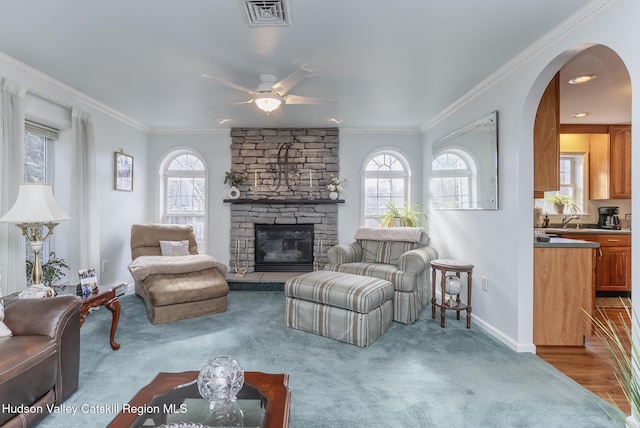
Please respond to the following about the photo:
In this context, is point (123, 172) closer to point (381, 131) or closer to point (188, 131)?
point (188, 131)

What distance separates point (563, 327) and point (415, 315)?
120 cm

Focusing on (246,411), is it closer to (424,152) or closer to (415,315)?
(415,315)

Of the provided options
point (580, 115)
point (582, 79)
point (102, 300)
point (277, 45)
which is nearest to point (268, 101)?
point (277, 45)

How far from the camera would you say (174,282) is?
336 cm

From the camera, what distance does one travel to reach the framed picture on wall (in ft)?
13.6

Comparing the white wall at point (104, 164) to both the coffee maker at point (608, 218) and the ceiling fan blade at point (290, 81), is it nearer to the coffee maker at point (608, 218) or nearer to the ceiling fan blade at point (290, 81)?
the ceiling fan blade at point (290, 81)

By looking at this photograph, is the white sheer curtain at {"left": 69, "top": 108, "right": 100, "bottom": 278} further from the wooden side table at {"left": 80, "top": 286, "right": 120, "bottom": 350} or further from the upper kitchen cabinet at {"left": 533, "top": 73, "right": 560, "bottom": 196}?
the upper kitchen cabinet at {"left": 533, "top": 73, "right": 560, "bottom": 196}

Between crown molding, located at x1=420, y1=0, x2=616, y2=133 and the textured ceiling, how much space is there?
0.15 ft

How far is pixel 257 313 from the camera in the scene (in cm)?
354

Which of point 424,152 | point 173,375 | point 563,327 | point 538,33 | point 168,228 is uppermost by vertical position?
point 538,33

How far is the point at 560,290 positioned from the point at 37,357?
355 centimetres

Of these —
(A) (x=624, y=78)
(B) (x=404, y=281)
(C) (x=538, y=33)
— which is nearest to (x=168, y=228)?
(B) (x=404, y=281)

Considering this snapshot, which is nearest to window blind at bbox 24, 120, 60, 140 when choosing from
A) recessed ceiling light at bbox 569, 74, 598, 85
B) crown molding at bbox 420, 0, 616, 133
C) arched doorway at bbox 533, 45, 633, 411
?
crown molding at bbox 420, 0, 616, 133

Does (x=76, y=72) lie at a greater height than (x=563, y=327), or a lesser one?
greater
